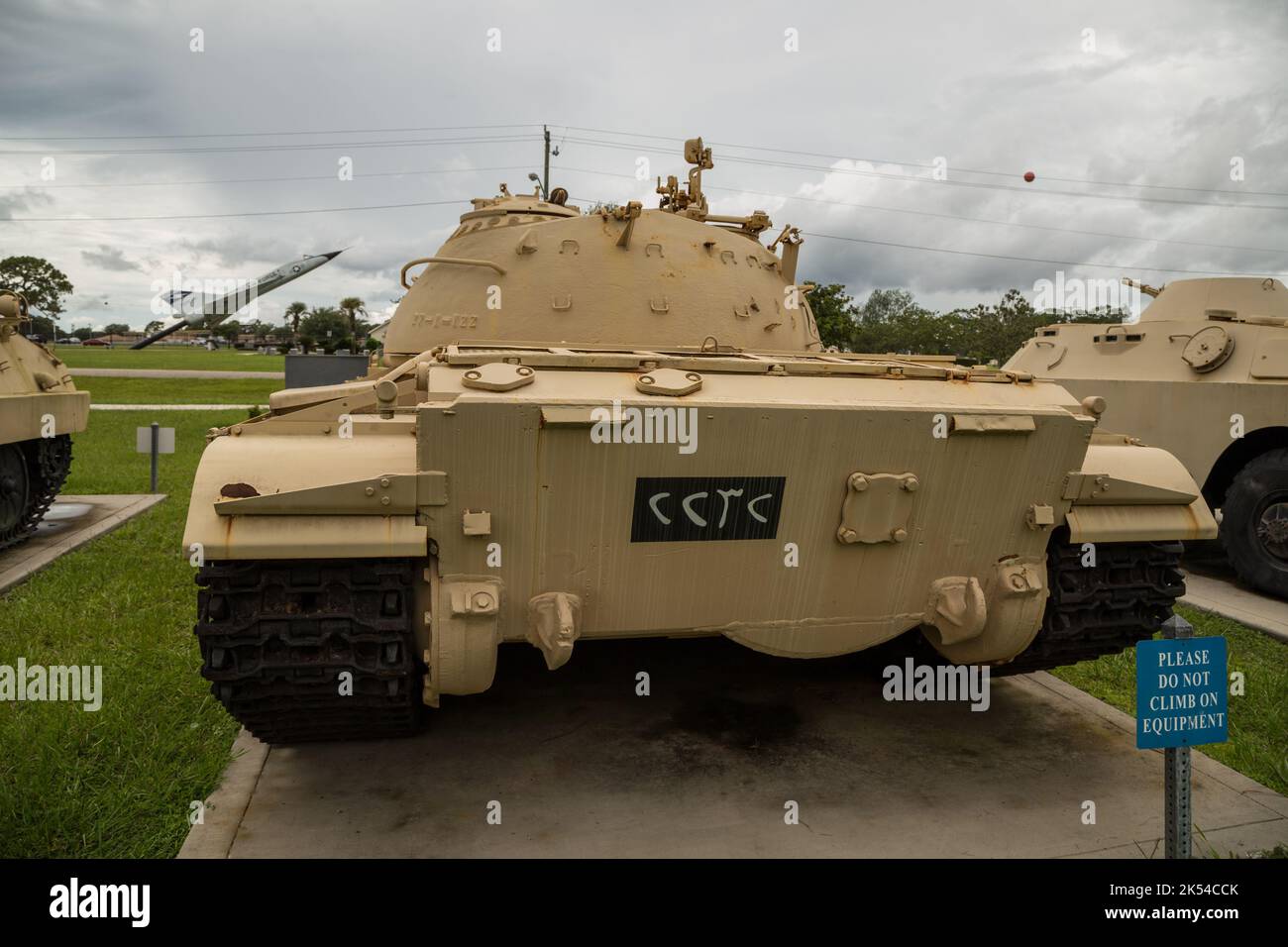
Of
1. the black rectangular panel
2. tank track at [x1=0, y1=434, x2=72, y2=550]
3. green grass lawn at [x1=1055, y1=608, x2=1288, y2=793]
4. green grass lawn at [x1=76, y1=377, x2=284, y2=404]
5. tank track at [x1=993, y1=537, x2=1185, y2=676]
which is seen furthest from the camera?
green grass lawn at [x1=76, y1=377, x2=284, y2=404]

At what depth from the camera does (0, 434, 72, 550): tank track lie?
27.8 feet

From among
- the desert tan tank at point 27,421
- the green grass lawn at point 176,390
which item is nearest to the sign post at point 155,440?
the desert tan tank at point 27,421

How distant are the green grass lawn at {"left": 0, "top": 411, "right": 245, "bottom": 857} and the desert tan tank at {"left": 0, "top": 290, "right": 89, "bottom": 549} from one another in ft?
2.55

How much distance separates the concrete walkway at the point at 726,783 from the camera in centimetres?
376

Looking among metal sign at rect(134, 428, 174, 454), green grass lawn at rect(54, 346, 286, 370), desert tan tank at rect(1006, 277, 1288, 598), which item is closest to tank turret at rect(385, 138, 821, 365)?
desert tan tank at rect(1006, 277, 1288, 598)

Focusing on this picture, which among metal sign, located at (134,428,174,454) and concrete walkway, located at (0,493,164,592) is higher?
metal sign, located at (134,428,174,454)

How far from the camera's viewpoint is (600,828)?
3828 mm

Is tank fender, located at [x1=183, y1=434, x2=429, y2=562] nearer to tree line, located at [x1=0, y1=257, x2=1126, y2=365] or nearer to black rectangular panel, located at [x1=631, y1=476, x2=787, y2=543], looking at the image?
black rectangular panel, located at [x1=631, y1=476, x2=787, y2=543]

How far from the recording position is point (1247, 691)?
5426 mm

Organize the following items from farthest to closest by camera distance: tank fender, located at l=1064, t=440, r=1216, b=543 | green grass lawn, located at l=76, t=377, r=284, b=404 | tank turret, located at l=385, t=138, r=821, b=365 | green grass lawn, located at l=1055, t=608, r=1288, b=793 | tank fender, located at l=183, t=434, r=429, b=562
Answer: green grass lawn, located at l=76, t=377, r=284, b=404 → tank turret, located at l=385, t=138, r=821, b=365 → green grass lawn, located at l=1055, t=608, r=1288, b=793 → tank fender, located at l=1064, t=440, r=1216, b=543 → tank fender, located at l=183, t=434, r=429, b=562

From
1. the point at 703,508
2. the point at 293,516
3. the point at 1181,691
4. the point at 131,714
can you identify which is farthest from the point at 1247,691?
the point at 131,714

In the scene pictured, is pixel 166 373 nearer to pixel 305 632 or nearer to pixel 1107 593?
pixel 305 632

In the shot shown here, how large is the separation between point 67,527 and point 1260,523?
36.7 feet
